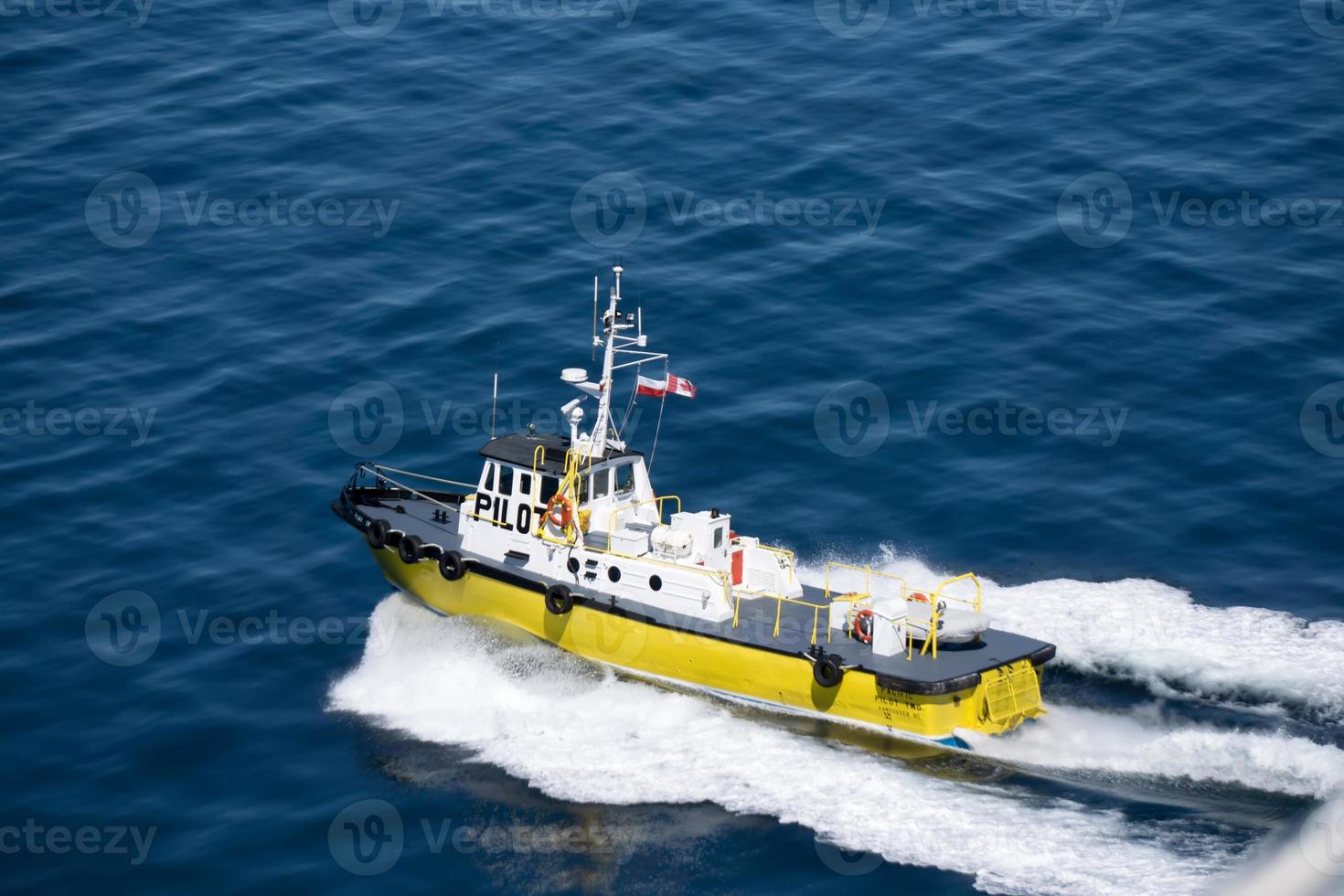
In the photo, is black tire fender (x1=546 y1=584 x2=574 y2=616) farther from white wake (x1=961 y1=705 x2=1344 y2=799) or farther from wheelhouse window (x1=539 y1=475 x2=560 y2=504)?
white wake (x1=961 y1=705 x2=1344 y2=799)

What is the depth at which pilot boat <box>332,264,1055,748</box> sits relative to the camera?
80.0 feet

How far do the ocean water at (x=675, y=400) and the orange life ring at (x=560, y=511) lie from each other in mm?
2565

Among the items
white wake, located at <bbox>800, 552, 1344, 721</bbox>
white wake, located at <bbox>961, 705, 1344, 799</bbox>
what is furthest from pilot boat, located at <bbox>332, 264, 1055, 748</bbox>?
white wake, located at <bbox>800, 552, 1344, 721</bbox>

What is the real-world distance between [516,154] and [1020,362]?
15.6 meters

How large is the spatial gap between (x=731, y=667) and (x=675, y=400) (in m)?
10.7

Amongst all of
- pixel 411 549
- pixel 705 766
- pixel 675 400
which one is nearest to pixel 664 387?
pixel 411 549

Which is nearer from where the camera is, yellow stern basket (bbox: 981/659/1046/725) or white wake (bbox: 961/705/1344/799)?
white wake (bbox: 961/705/1344/799)

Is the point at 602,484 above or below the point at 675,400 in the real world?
below

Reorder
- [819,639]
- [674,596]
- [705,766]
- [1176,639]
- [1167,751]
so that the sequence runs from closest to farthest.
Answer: [1167,751] < [705,766] < [819,639] < [674,596] < [1176,639]

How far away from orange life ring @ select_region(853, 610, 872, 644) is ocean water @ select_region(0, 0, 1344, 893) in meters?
1.63

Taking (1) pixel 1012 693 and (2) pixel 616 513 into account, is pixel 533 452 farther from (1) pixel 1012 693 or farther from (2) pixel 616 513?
(1) pixel 1012 693

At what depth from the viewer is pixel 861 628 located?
82.7ft

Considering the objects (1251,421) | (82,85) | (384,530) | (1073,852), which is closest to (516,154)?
(82,85)

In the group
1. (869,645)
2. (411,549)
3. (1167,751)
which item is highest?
(411,549)
